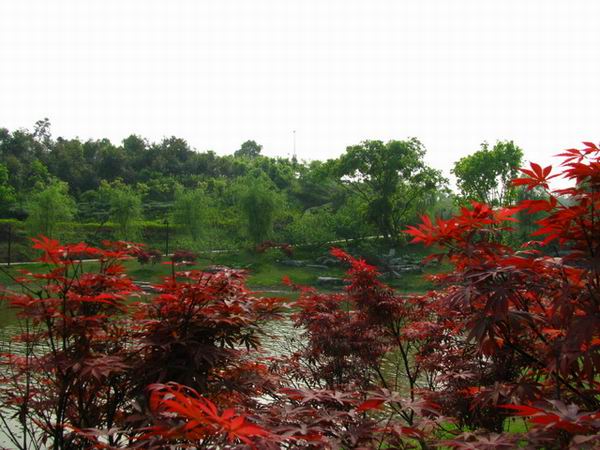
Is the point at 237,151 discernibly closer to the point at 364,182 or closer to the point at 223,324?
the point at 364,182

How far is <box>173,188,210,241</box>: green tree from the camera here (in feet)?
83.4

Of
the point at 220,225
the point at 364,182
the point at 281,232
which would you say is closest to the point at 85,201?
the point at 220,225

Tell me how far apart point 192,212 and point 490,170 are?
15.0 m

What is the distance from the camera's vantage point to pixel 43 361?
2.33m

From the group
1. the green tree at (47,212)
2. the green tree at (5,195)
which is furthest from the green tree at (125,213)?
the green tree at (5,195)

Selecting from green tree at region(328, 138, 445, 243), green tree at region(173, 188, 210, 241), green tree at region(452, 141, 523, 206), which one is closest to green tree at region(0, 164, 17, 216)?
green tree at region(173, 188, 210, 241)

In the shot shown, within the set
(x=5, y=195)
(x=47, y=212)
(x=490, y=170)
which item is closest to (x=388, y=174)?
(x=490, y=170)

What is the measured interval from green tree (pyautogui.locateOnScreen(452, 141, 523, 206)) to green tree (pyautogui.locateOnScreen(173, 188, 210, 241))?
1332cm

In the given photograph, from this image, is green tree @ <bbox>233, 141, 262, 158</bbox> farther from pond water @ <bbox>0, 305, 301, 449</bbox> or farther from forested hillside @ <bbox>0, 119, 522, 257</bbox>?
pond water @ <bbox>0, 305, 301, 449</bbox>

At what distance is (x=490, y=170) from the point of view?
24.3m

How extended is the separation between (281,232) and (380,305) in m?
24.5

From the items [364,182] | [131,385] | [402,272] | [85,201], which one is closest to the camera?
[131,385]

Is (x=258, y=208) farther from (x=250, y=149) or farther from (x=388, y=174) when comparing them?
(x=250, y=149)

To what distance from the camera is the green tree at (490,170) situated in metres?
24.2
